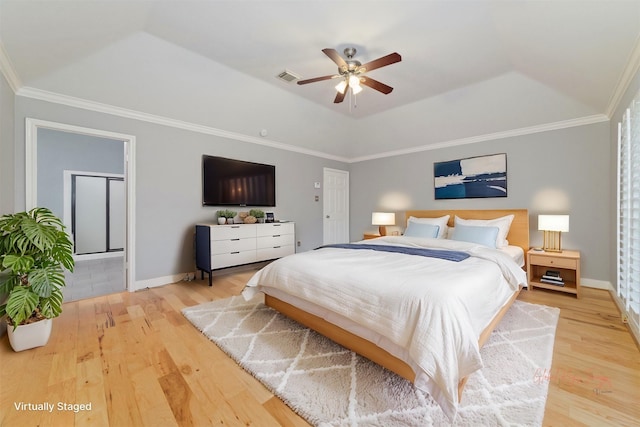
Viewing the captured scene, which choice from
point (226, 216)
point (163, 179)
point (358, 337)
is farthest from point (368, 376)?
point (163, 179)

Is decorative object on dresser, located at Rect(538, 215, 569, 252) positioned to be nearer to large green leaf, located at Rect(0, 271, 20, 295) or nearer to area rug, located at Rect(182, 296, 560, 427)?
area rug, located at Rect(182, 296, 560, 427)

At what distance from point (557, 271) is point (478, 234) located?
1.23m

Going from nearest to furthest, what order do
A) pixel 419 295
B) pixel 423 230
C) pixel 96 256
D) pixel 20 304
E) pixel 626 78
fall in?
→ pixel 419 295 → pixel 20 304 → pixel 626 78 → pixel 423 230 → pixel 96 256

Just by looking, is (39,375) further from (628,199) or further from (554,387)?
(628,199)

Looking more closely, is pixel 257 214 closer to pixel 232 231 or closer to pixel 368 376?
pixel 232 231

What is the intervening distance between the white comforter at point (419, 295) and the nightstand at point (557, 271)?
1.21m

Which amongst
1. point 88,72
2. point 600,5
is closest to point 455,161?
point 600,5

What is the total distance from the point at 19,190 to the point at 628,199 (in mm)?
5801

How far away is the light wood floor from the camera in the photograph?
4.65 feet

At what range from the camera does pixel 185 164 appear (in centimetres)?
391

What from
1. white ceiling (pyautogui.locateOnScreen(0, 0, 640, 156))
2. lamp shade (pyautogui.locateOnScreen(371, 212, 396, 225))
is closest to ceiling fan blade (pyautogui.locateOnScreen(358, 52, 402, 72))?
white ceiling (pyautogui.locateOnScreen(0, 0, 640, 156))

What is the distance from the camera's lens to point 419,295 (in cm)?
157

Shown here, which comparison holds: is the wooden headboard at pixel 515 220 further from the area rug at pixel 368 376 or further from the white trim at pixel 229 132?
the area rug at pixel 368 376

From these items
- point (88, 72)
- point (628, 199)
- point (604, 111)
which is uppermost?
point (88, 72)
